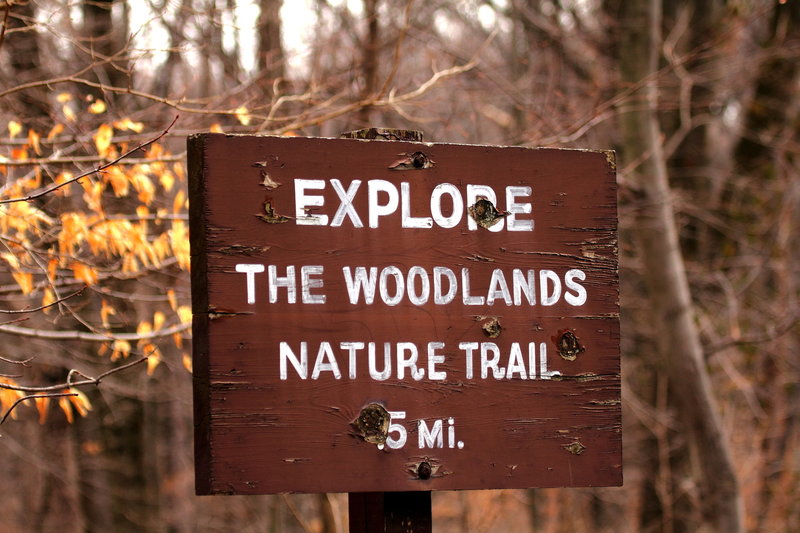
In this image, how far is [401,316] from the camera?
8.51 ft

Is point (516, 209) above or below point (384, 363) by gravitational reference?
above

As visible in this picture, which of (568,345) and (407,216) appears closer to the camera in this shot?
(407,216)

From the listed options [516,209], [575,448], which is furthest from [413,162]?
[575,448]

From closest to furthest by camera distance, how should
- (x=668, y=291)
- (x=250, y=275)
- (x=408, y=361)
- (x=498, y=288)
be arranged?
(x=250, y=275), (x=408, y=361), (x=498, y=288), (x=668, y=291)

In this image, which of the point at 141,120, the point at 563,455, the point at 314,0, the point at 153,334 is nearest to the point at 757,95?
the point at 314,0

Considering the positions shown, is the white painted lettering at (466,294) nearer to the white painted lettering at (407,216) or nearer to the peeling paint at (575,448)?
the white painted lettering at (407,216)

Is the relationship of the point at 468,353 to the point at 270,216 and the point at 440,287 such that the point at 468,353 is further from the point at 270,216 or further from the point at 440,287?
the point at 270,216

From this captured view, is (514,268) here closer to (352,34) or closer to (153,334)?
(153,334)

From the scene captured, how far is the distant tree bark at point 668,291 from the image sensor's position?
7152mm

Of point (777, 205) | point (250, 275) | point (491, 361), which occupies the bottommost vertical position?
point (491, 361)

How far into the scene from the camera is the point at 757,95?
12195mm

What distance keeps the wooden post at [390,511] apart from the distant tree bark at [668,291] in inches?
193

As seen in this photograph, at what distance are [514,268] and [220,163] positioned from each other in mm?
825

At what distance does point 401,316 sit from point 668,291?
516 cm
